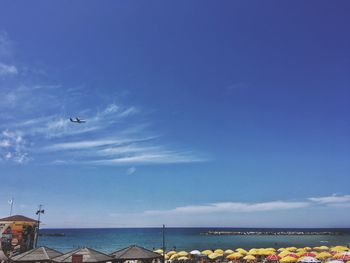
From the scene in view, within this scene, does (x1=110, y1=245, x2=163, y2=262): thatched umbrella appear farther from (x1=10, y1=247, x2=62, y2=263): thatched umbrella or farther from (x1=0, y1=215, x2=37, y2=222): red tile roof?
(x1=0, y1=215, x2=37, y2=222): red tile roof

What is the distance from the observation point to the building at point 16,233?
35.1 meters

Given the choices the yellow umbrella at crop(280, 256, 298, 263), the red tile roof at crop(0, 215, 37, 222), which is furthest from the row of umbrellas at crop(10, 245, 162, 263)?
the yellow umbrella at crop(280, 256, 298, 263)

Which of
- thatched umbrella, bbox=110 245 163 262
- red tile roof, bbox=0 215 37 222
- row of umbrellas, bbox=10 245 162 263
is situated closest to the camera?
row of umbrellas, bbox=10 245 162 263

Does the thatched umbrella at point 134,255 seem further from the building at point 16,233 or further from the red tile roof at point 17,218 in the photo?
the red tile roof at point 17,218

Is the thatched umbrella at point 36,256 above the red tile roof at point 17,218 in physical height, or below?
below

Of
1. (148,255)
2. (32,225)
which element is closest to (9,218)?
(32,225)

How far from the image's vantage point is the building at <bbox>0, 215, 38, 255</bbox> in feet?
115

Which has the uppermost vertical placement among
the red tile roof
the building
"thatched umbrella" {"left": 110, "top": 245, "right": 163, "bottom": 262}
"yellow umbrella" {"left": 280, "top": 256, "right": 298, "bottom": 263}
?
the red tile roof

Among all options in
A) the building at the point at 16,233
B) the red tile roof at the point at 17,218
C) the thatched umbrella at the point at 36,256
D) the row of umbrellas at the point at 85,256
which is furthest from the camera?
the red tile roof at the point at 17,218

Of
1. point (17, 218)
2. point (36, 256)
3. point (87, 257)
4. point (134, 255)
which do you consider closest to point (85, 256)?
point (87, 257)

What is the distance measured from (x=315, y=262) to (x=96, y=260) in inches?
786

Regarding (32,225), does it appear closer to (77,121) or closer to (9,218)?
(9,218)

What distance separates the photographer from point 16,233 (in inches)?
1416

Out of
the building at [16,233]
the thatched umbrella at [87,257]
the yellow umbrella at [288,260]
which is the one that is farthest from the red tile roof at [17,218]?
the yellow umbrella at [288,260]
